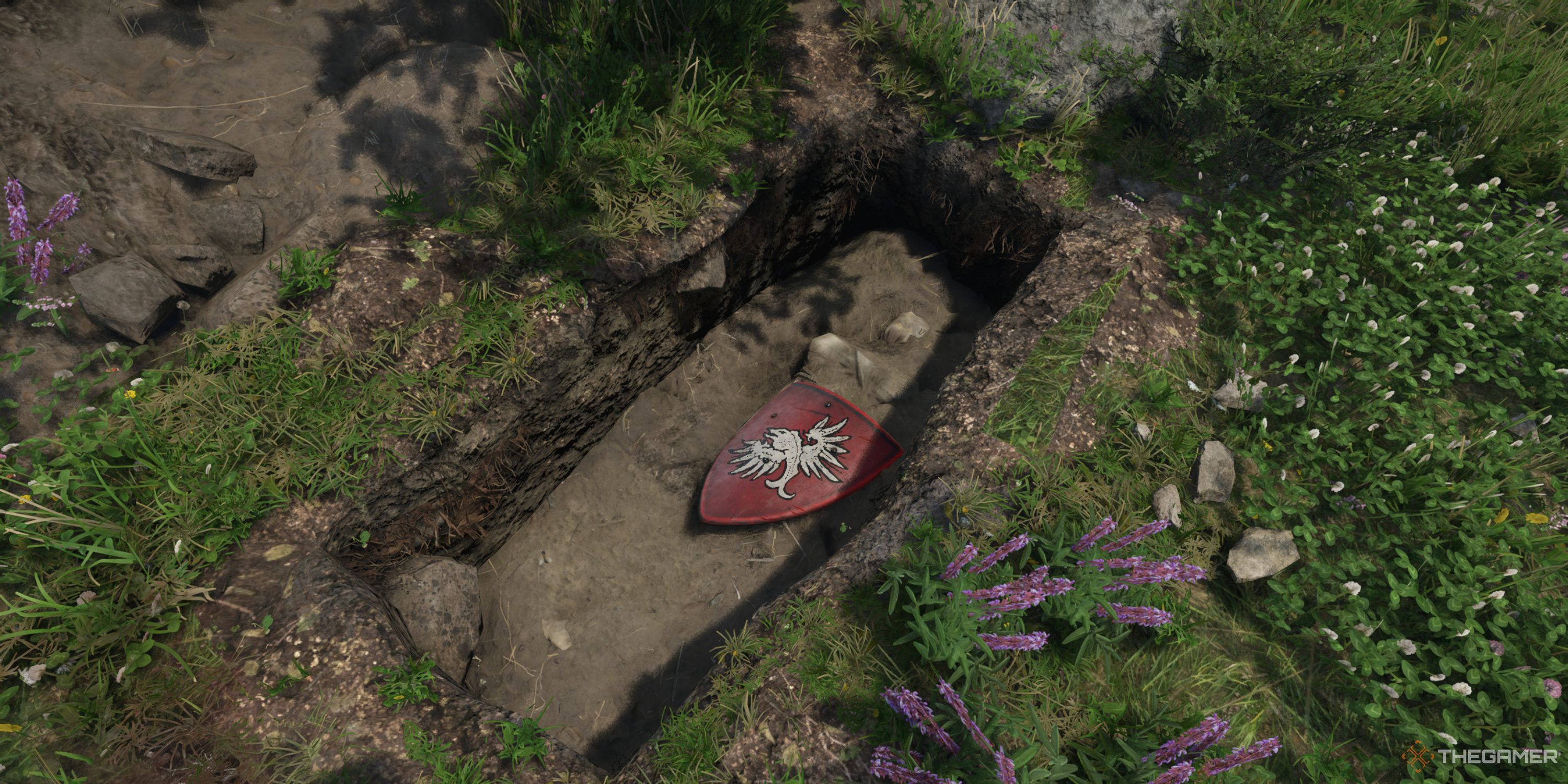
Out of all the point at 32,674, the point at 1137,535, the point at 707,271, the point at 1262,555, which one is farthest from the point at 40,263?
the point at 1262,555

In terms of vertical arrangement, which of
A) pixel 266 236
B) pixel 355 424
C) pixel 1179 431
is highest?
pixel 1179 431

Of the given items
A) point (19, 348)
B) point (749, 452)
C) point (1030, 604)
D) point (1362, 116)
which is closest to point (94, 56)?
point (19, 348)

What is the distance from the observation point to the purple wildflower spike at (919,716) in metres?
2.01

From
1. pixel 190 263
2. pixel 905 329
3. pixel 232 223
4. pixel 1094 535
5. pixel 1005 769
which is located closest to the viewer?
pixel 1005 769

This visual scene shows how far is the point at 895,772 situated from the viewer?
6.69 feet

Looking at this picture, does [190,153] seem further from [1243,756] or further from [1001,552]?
[1243,756]

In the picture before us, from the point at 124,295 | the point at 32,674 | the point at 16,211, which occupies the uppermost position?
the point at 16,211

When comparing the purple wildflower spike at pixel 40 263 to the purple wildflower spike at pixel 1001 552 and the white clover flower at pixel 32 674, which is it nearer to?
the white clover flower at pixel 32 674

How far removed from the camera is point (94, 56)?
12.1 ft

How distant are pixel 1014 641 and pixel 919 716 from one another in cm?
39

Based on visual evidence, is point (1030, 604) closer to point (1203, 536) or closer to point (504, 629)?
point (1203, 536)

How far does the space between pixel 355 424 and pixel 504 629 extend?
1.38m

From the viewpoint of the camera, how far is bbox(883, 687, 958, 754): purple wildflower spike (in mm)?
2010

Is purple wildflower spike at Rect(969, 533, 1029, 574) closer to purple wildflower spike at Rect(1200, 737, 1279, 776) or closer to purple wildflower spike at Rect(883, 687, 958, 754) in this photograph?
purple wildflower spike at Rect(883, 687, 958, 754)
